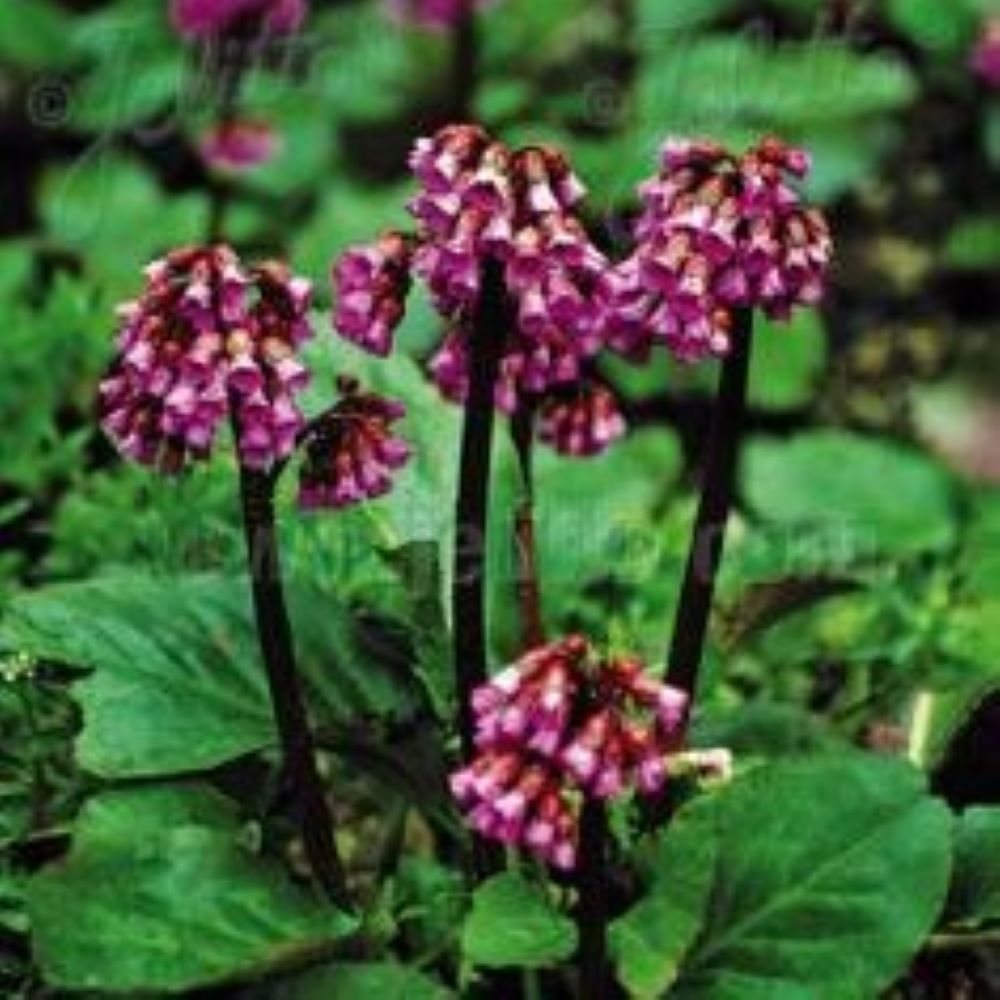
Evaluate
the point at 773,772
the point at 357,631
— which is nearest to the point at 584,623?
the point at 357,631

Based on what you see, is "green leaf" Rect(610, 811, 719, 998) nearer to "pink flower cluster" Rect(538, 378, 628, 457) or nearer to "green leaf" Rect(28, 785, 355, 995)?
"green leaf" Rect(28, 785, 355, 995)

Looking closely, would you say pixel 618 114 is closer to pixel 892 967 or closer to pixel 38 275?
pixel 38 275

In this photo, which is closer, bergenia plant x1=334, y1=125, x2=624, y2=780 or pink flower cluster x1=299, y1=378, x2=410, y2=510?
bergenia plant x1=334, y1=125, x2=624, y2=780

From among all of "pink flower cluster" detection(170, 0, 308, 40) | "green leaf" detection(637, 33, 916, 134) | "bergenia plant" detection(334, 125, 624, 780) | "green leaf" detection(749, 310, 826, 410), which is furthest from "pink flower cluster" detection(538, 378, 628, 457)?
"green leaf" detection(637, 33, 916, 134)

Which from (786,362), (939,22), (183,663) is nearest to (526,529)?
(183,663)

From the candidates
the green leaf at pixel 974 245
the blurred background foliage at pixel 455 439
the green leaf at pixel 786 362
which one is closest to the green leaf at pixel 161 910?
the blurred background foliage at pixel 455 439

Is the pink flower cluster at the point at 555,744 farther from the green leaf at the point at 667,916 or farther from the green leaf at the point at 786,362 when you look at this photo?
the green leaf at the point at 786,362
